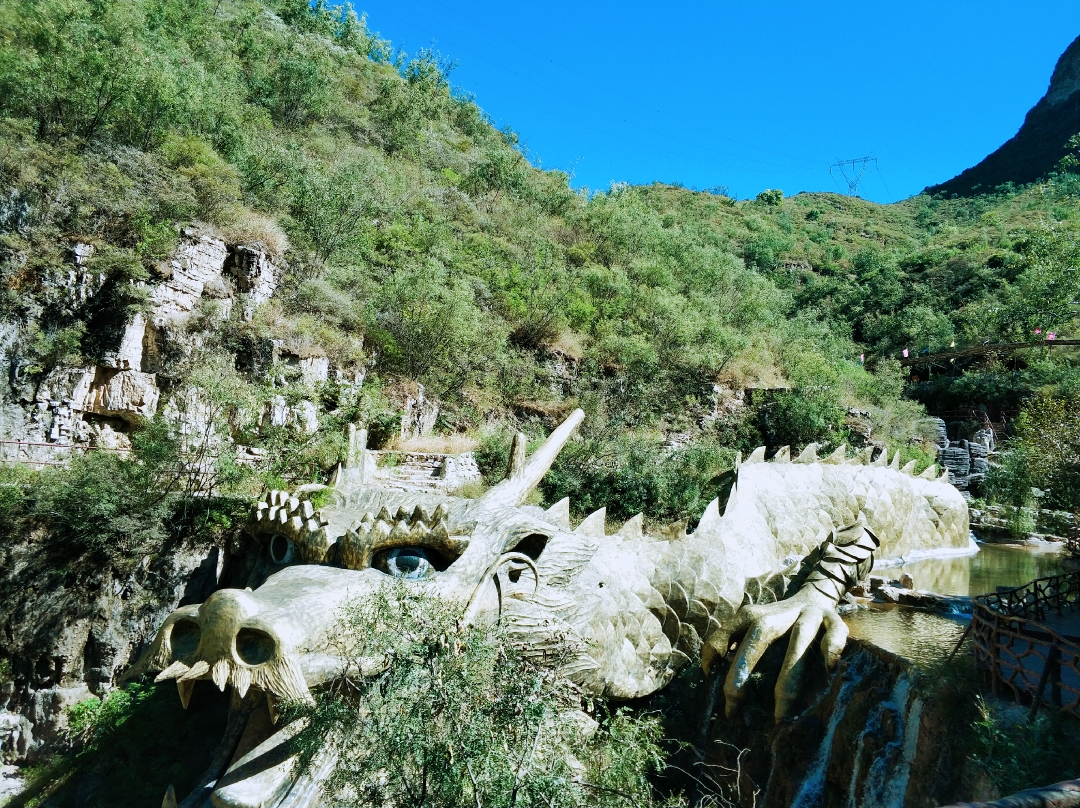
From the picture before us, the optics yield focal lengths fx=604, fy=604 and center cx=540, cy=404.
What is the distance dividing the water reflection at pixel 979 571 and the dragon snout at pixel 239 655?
9236mm

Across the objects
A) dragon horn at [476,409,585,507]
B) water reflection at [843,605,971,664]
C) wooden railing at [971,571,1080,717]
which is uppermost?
dragon horn at [476,409,585,507]

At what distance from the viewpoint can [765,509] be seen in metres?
8.55

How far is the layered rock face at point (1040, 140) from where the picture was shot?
194ft

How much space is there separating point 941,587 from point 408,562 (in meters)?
9.12

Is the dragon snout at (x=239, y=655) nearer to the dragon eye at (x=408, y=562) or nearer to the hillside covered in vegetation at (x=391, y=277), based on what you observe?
the dragon eye at (x=408, y=562)

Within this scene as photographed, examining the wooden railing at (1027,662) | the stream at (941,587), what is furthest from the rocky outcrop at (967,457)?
the wooden railing at (1027,662)

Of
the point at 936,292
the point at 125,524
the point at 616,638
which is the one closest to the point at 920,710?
the point at 616,638

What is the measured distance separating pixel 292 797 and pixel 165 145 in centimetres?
1591

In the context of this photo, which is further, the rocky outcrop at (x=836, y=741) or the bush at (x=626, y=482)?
the bush at (x=626, y=482)

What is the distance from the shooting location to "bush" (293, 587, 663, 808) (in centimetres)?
271

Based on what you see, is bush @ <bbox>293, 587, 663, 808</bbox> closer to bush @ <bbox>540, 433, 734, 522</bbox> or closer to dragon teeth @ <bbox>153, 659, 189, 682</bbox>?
dragon teeth @ <bbox>153, 659, 189, 682</bbox>

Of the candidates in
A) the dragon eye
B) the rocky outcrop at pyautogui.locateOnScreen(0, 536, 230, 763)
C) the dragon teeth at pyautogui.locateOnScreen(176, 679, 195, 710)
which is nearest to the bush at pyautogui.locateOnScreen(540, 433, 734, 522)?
the rocky outcrop at pyautogui.locateOnScreen(0, 536, 230, 763)

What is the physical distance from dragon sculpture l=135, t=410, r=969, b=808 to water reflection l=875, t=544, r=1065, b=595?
7.09 feet

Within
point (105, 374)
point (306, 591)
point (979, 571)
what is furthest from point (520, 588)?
point (979, 571)
